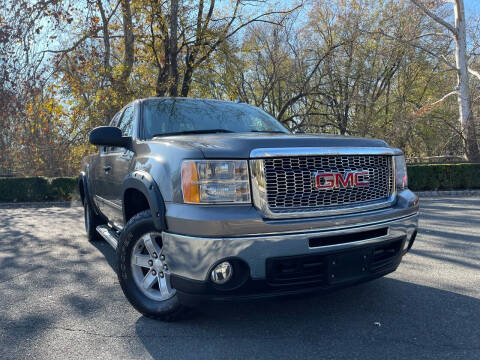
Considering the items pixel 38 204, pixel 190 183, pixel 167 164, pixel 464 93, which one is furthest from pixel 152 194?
pixel 464 93

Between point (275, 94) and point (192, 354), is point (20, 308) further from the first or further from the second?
point (275, 94)

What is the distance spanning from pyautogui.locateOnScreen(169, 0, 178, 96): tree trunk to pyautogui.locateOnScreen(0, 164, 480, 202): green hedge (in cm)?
512

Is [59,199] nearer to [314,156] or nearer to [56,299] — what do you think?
[56,299]

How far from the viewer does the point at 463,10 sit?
19.6m

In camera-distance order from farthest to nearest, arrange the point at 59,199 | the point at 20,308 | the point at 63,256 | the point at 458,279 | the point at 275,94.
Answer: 1. the point at 275,94
2. the point at 59,199
3. the point at 63,256
4. the point at 458,279
5. the point at 20,308

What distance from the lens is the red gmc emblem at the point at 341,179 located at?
282 cm

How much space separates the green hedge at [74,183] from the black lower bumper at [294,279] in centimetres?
1356

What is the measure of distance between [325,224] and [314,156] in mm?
468

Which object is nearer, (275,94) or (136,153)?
(136,153)

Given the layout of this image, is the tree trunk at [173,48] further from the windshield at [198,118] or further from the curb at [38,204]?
the windshield at [198,118]

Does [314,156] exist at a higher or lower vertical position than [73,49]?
lower

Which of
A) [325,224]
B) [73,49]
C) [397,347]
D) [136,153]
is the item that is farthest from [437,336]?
[73,49]

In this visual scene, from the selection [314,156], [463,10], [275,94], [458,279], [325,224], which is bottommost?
[458,279]

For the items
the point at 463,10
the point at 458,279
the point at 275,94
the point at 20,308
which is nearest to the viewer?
the point at 20,308
